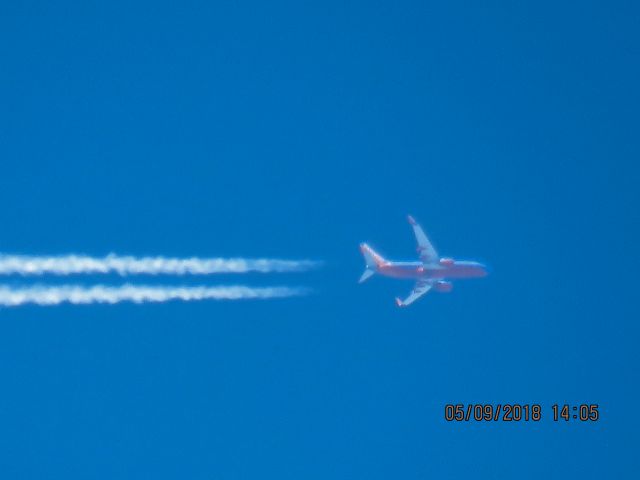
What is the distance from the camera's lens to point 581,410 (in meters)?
29.0

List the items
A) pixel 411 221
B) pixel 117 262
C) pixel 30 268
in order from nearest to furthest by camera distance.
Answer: pixel 30 268 → pixel 117 262 → pixel 411 221

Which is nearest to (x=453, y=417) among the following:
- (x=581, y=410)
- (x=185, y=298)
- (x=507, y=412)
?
(x=507, y=412)

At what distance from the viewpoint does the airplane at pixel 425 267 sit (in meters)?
31.3

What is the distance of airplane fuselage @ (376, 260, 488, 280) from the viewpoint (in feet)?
103

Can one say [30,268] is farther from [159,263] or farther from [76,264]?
[159,263]

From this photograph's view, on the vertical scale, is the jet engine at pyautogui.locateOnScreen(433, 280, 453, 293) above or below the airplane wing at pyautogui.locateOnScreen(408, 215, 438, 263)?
below

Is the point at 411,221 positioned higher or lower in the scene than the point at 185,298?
higher

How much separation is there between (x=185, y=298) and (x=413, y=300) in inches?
323

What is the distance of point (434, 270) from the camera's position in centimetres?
3150

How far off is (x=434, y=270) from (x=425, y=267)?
12.5 inches

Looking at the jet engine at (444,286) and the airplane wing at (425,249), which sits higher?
the airplane wing at (425,249)

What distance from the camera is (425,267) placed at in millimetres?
31547

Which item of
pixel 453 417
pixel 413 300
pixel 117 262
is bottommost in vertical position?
pixel 453 417

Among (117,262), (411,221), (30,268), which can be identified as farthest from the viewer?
(411,221)
